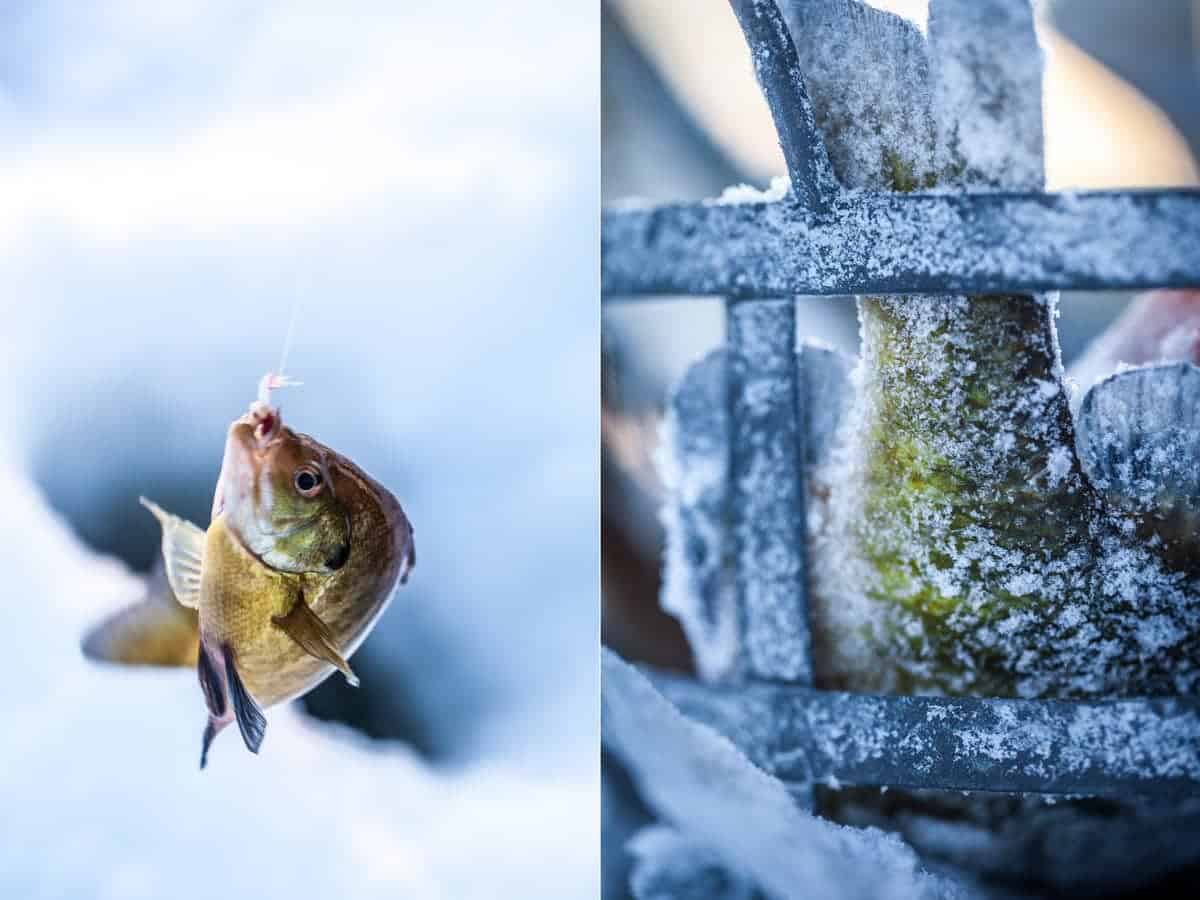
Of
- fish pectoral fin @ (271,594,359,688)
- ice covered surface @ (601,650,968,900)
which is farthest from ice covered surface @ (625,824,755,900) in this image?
fish pectoral fin @ (271,594,359,688)

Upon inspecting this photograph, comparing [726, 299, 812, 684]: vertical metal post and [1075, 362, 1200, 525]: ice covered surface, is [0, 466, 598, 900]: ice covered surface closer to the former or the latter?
[726, 299, 812, 684]: vertical metal post

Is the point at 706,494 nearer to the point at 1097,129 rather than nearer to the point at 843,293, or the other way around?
the point at 843,293

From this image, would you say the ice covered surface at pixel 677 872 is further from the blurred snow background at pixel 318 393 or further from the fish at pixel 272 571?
the fish at pixel 272 571

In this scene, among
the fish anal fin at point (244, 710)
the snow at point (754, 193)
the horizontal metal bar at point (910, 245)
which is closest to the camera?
the horizontal metal bar at point (910, 245)

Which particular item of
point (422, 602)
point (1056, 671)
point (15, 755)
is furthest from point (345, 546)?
point (1056, 671)

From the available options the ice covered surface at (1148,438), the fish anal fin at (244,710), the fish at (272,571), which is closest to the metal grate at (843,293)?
the ice covered surface at (1148,438)
